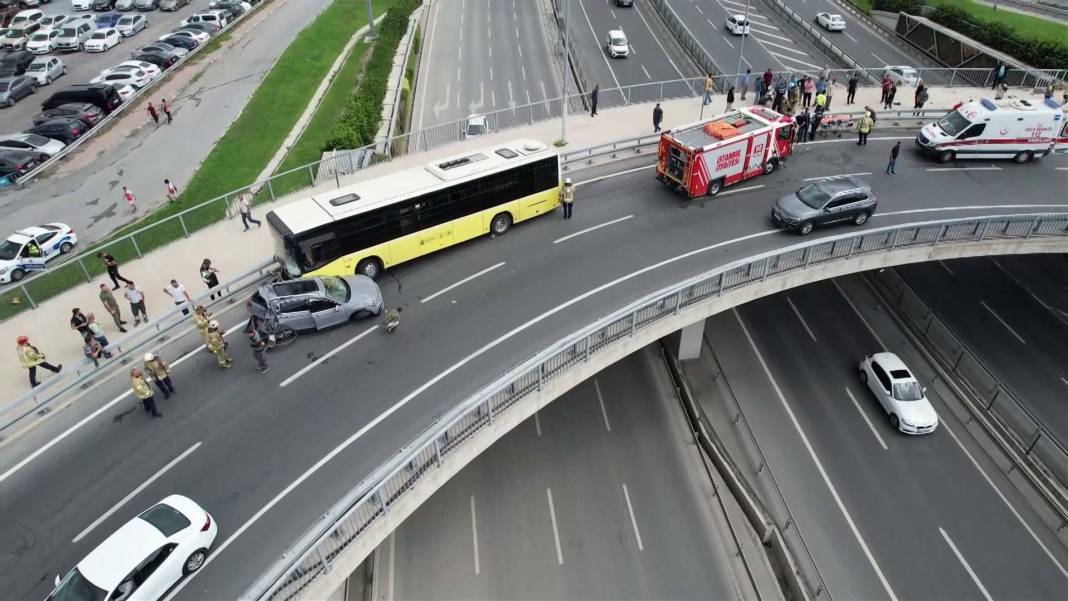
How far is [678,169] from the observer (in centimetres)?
2564

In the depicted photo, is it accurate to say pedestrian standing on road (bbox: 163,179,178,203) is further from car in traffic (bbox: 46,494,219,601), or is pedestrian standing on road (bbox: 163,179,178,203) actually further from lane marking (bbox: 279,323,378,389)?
car in traffic (bbox: 46,494,219,601)

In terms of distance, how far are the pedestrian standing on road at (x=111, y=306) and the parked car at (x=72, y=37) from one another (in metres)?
47.4

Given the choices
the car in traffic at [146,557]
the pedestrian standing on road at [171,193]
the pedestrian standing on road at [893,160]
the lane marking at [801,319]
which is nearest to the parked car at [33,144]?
the pedestrian standing on road at [171,193]

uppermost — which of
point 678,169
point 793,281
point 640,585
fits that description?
point 678,169

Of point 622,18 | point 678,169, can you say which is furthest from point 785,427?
point 622,18

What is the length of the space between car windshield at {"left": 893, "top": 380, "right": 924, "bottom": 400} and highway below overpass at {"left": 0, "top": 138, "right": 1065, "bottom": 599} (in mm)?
6214

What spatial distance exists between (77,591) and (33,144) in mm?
36107

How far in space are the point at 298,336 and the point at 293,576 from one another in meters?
8.41

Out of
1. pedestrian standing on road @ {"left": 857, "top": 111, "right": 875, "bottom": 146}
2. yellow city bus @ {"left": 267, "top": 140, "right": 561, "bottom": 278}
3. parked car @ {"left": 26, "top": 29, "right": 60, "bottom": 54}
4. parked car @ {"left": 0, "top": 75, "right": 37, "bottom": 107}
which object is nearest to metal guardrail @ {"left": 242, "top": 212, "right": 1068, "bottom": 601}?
yellow city bus @ {"left": 267, "top": 140, "right": 561, "bottom": 278}

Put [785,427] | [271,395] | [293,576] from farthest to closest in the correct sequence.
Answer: [785,427] → [271,395] → [293,576]

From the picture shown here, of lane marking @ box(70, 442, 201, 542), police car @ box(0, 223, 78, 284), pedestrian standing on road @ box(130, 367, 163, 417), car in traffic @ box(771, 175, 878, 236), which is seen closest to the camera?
lane marking @ box(70, 442, 201, 542)

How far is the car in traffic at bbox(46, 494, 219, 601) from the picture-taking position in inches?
480

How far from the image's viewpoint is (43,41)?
5375cm

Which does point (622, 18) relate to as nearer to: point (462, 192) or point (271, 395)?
point (462, 192)
